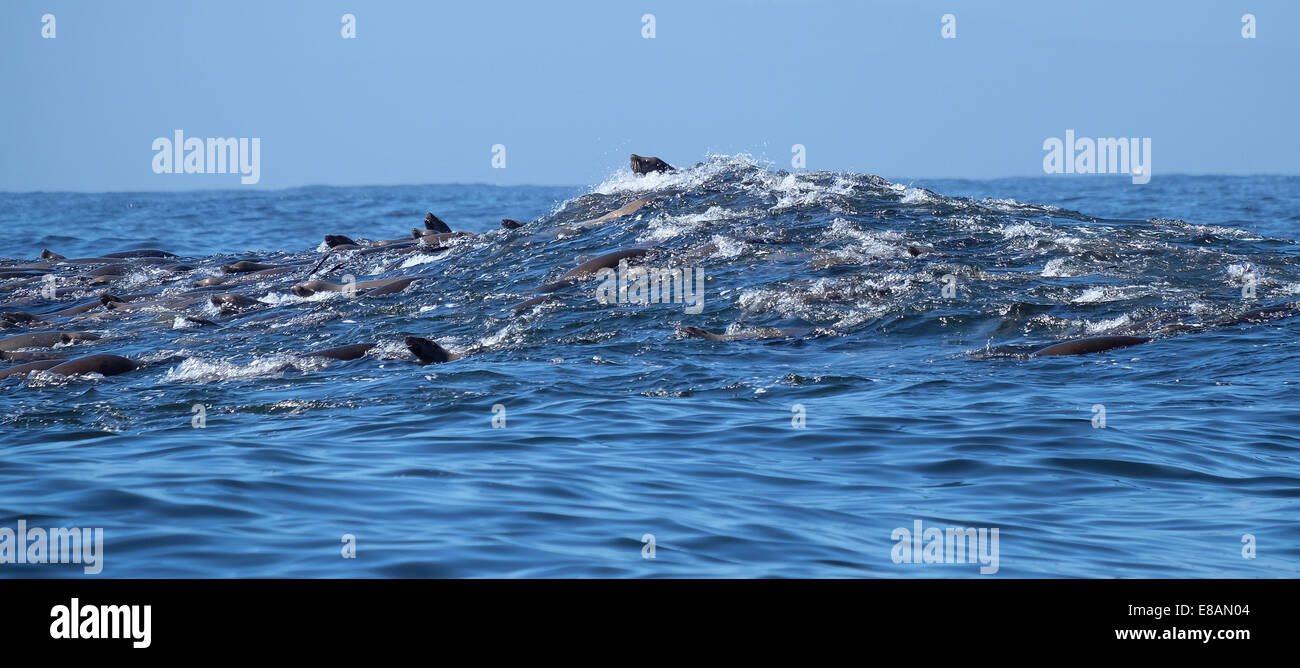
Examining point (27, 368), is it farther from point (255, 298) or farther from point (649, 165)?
point (649, 165)

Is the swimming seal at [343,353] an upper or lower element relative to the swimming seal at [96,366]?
upper

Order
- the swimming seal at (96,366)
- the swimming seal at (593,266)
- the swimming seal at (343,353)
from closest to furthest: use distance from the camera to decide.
A: the swimming seal at (96,366)
the swimming seal at (343,353)
the swimming seal at (593,266)


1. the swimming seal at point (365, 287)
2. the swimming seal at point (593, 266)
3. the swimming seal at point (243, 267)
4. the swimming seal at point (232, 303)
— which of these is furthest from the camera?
the swimming seal at point (243, 267)

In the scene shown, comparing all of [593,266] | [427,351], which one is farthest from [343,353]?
[593,266]

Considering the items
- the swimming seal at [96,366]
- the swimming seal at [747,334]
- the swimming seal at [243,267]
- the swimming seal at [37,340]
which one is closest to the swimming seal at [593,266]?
the swimming seal at [747,334]

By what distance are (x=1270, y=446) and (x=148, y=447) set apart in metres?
8.44

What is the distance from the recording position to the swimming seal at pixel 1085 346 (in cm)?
1382

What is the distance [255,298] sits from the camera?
19.9 m

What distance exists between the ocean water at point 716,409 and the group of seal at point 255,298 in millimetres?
178

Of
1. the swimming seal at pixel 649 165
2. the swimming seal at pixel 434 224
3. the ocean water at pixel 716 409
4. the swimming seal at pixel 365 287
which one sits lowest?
the ocean water at pixel 716 409

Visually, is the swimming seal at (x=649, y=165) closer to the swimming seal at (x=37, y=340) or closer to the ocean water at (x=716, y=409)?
the ocean water at (x=716, y=409)

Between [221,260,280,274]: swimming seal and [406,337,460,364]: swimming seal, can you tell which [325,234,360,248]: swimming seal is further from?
[406,337,460,364]: swimming seal
